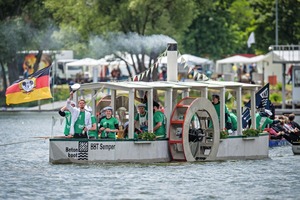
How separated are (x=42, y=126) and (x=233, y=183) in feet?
94.2

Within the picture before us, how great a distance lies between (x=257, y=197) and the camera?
3341cm

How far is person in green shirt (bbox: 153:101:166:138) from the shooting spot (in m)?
39.2

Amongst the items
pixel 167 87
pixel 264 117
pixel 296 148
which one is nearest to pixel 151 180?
pixel 167 87

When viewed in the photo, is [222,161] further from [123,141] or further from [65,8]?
[65,8]

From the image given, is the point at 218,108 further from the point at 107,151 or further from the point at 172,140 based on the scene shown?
the point at 107,151

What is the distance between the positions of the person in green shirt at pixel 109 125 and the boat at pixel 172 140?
1.14ft

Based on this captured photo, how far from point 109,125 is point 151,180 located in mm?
2962

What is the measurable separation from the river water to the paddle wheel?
428 mm

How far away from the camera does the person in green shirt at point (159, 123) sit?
3922cm

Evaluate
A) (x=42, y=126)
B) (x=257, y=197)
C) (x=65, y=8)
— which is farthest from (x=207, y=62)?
(x=257, y=197)

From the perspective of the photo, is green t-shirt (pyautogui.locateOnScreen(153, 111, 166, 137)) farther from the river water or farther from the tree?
the tree

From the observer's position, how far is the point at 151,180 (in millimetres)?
36531

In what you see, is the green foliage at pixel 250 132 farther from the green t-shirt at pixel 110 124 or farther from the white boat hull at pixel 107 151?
the green t-shirt at pixel 110 124

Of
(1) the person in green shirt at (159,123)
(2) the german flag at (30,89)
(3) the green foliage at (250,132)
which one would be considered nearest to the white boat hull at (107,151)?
(1) the person in green shirt at (159,123)
